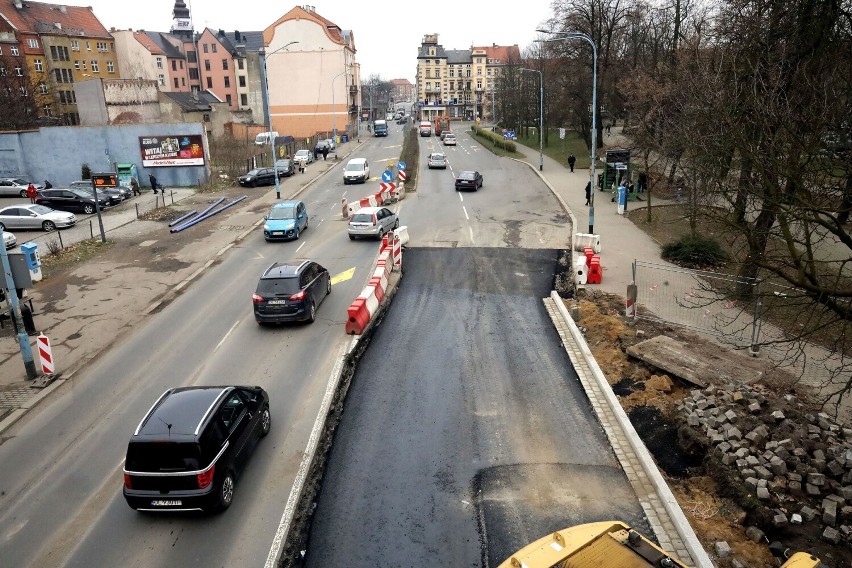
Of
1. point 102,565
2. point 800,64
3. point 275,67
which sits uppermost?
point 275,67

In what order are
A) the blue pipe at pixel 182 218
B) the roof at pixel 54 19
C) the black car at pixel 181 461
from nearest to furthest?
the black car at pixel 181 461, the blue pipe at pixel 182 218, the roof at pixel 54 19

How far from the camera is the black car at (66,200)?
1315 inches

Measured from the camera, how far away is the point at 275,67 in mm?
79250

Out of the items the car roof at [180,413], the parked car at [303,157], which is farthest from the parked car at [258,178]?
the car roof at [180,413]

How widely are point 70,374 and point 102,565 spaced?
7.41 meters

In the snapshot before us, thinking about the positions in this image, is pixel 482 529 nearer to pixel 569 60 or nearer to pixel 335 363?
pixel 335 363

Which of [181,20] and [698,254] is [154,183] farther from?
[181,20]

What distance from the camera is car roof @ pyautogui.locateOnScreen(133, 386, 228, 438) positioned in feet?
28.7

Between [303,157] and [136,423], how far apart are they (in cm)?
4421

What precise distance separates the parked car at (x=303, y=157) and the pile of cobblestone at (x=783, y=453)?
4580 centimetres

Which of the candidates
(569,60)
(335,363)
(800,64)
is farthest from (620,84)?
(335,363)

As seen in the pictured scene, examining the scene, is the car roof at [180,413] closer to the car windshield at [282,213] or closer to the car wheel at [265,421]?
the car wheel at [265,421]

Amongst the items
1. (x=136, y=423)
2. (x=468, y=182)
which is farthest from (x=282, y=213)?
(x=136, y=423)

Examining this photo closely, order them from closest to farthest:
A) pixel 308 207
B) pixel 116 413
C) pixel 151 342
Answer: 1. pixel 116 413
2. pixel 151 342
3. pixel 308 207
